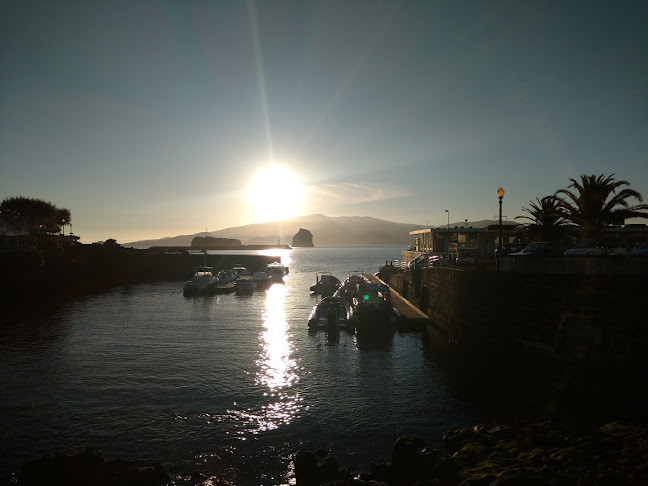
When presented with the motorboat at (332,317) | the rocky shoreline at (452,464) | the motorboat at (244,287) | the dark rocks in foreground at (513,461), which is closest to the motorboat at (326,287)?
the motorboat at (244,287)

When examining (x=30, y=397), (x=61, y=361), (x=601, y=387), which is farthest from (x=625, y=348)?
(x=61, y=361)

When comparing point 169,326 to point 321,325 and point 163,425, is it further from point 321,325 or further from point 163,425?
point 163,425

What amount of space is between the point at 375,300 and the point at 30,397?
24.6 meters

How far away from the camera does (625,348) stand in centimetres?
1673

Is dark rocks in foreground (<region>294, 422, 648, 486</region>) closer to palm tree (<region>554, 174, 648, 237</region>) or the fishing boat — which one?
palm tree (<region>554, 174, 648, 237</region>)

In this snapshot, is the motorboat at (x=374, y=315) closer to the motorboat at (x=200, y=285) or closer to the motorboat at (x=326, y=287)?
the motorboat at (x=326, y=287)

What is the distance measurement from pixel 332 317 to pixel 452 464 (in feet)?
77.6

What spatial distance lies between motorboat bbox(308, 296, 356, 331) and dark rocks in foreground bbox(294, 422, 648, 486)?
21082mm

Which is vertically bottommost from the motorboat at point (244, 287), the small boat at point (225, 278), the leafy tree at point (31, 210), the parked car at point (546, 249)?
the motorboat at point (244, 287)

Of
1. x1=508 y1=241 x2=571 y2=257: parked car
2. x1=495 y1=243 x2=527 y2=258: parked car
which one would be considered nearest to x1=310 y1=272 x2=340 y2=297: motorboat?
x1=495 y1=243 x2=527 y2=258: parked car

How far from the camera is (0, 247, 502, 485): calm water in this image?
48.1 feet

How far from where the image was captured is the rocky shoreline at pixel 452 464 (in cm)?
1078

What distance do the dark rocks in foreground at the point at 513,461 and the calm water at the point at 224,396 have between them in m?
1.35

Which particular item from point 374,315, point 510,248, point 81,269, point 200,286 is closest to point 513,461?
point 374,315
